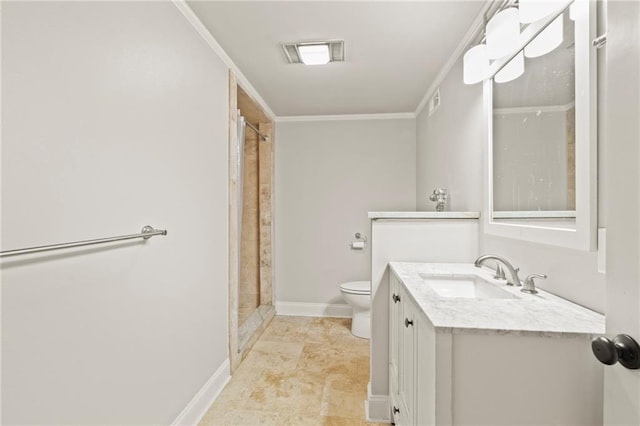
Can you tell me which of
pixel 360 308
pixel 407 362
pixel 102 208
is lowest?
pixel 360 308

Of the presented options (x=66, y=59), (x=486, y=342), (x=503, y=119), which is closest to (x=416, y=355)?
(x=486, y=342)

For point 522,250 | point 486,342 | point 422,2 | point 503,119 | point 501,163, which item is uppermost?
point 422,2

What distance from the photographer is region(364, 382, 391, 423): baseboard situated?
1728 mm

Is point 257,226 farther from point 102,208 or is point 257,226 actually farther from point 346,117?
point 102,208

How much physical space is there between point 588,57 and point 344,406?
6.46 feet

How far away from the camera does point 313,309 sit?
346cm

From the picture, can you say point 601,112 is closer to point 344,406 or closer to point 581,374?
point 581,374

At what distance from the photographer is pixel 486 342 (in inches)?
32.1

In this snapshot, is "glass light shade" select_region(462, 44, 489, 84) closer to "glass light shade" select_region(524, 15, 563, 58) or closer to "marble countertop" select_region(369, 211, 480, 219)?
"glass light shade" select_region(524, 15, 563, 58)

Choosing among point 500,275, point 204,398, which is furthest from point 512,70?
point 204,398

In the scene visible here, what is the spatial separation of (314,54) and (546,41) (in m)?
1.35

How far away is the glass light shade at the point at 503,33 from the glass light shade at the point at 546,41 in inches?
3.6

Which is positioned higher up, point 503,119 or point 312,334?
point 503,119

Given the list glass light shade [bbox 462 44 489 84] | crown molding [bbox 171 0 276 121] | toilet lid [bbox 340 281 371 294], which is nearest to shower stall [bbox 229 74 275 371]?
crown molding [bbox 171 0 276 121]
